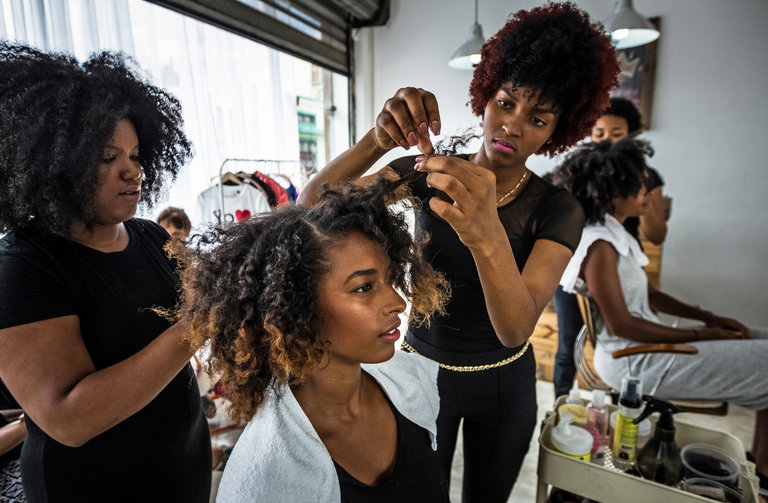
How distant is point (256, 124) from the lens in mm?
2963

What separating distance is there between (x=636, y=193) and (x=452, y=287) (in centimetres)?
119

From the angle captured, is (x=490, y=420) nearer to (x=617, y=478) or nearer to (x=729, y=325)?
(x=617, y=478)

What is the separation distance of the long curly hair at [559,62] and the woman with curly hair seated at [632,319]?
0.71 m

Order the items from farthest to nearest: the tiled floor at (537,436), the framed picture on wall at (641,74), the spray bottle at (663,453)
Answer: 1. the framed picture on wall at (641,74)
2. the tiled floor at (537,436)
3. the spray bottle at (663,453)

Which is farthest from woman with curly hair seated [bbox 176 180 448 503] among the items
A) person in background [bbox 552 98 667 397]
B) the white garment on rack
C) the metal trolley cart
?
the white garment on rack

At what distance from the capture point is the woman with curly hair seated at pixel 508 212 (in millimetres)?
1029

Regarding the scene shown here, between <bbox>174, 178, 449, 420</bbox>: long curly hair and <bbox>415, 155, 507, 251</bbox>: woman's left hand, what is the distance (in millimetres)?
184

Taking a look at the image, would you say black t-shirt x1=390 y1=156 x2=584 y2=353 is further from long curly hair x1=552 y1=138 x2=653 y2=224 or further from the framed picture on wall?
the framed picture on wall

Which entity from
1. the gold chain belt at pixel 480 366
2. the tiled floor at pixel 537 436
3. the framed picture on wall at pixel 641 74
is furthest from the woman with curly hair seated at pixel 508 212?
the framed picture on wall at pixel 641 74

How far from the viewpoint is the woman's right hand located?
0.86 m

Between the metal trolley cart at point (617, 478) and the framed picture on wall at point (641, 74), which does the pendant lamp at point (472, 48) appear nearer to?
the framed picture on wall at point (641, 74)

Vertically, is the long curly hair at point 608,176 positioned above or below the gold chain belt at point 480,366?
above

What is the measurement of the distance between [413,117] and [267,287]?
1.45 ft

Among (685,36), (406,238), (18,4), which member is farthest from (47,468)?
(685,36)
